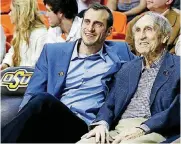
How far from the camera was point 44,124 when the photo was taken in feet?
7.14

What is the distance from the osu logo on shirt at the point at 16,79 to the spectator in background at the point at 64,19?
50 cm

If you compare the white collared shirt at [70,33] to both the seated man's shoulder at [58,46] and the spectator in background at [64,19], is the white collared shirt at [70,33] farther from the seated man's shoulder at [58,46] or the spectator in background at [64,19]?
the seated man's shoulder at [58,46]

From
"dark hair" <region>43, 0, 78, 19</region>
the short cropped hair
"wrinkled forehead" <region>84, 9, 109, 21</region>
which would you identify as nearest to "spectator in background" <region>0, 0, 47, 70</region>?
"dark hair" <region>43, 0, 78, 19</region>

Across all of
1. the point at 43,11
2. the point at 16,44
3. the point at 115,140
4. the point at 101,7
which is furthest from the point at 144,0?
the point at 115,140

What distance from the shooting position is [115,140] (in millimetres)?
2051

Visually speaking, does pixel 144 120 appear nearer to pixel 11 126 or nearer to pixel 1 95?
pixel 11 126

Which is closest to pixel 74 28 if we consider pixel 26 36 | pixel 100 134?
pixel 26 36

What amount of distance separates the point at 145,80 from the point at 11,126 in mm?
541

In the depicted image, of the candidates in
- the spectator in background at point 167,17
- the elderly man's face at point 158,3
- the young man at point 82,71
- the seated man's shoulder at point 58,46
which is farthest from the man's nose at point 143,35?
the elderly man's face at point 158,3

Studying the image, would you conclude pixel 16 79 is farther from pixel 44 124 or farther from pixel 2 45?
pixel 2 45

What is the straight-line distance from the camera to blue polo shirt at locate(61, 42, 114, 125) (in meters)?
2.34

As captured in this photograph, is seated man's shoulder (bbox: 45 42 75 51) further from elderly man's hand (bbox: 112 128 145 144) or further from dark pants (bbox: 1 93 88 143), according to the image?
elderly man's hand (bbox: 112 128 145 144)

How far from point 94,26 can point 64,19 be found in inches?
29.1

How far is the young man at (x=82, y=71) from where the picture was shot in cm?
232
